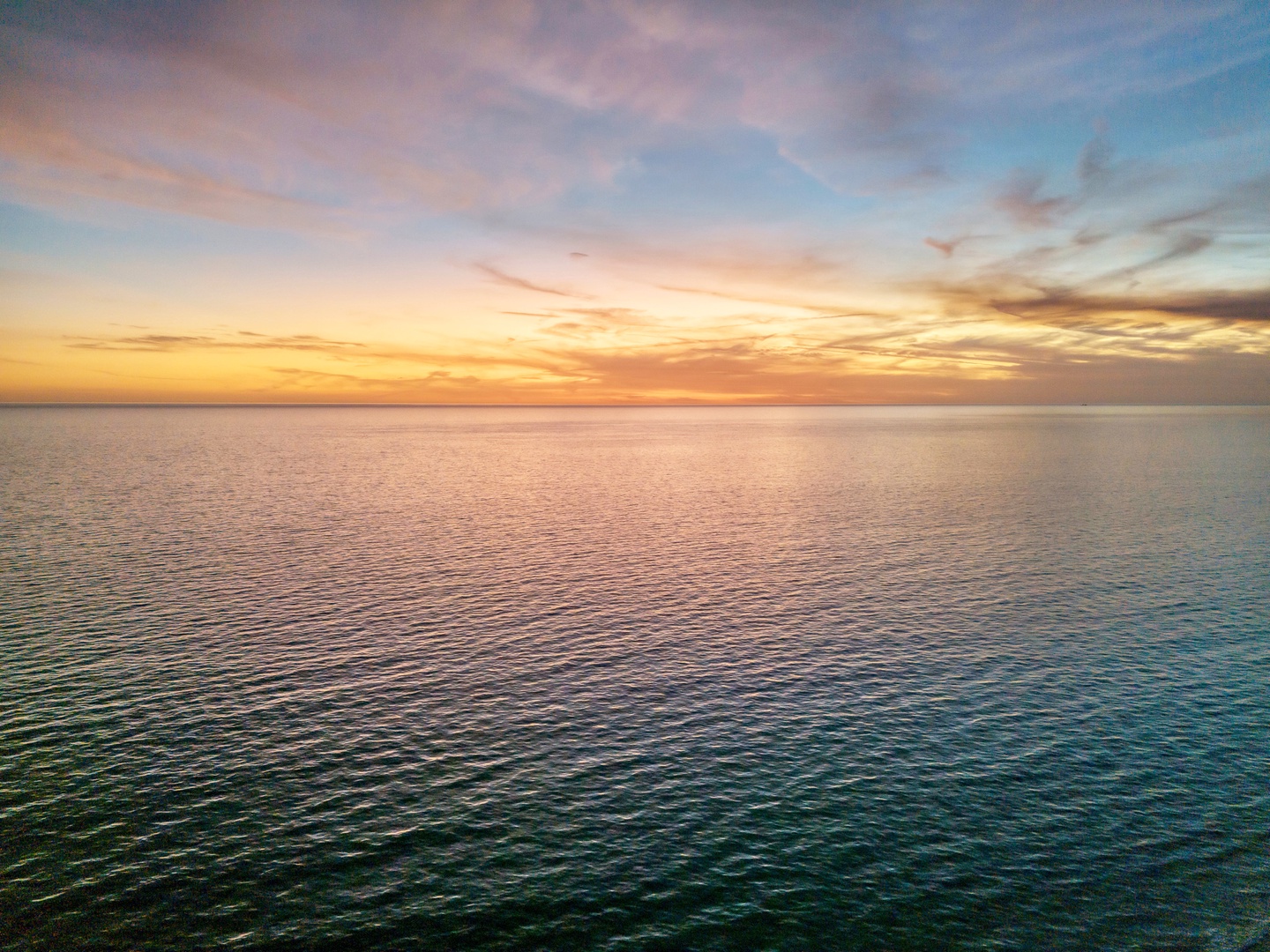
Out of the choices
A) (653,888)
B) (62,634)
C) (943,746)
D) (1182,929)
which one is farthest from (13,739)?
(1182,929)

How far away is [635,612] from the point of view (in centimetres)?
7619

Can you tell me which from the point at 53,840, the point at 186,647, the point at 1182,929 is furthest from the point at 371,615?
the point at 1182,929

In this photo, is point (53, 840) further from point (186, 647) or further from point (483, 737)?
point (186, 647)

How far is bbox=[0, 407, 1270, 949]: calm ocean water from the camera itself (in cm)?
3356

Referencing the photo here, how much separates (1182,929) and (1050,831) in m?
7.05

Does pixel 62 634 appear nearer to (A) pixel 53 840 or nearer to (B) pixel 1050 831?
(A) pixel 53 840

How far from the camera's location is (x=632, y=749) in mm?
47812

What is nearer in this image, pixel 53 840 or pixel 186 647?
pixel 53 840

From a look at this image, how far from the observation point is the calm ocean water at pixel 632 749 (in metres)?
33.6

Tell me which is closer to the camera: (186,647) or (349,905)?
(349,905)

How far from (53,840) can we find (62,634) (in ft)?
113

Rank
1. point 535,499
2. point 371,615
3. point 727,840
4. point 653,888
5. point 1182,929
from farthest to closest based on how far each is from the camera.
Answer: point 535,499 → point 371,615 → point 727,840 → point 653,888 → point 1182,929

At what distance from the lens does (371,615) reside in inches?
2886

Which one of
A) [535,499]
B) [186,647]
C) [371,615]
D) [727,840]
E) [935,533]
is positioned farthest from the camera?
[535,499]
